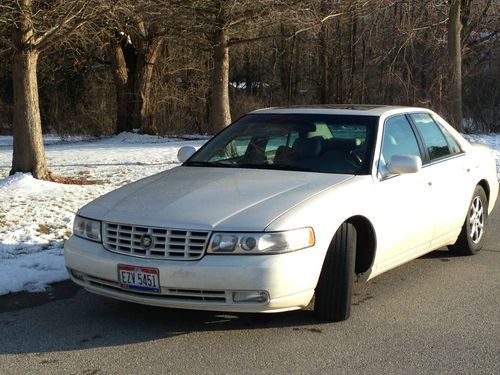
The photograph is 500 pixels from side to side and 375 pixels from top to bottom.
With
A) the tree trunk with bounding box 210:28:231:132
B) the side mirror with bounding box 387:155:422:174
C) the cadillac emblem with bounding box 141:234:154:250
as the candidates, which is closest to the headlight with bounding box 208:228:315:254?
the cadillac emblem with bounding box 141:234:154:250

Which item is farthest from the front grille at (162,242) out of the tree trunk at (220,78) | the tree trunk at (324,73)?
the tree trunk at (324,73)

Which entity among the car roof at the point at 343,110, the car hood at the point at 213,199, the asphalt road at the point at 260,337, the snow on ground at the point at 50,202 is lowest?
the asphalt road at the point at 260,337

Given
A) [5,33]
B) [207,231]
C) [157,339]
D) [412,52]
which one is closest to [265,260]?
[207,231]

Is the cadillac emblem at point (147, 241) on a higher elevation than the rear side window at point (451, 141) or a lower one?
lower

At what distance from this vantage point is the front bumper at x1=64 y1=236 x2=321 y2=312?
4258mm

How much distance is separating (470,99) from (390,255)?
23.7 metres

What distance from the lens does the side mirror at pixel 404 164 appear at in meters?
5.28

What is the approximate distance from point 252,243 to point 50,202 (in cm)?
607

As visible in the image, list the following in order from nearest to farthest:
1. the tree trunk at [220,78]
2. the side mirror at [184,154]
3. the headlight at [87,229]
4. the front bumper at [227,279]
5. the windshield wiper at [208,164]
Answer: the front bumper at [227,279] < the headlight at [87,229] < the windshield wiper at [208,164] < the side mirror at [184,154] < the tree trunk at [220,78]

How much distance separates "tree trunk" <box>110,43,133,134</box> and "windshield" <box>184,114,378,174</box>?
19.7 metres

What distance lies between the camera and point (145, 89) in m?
25.6

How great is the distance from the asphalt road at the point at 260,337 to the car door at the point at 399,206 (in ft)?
1.32

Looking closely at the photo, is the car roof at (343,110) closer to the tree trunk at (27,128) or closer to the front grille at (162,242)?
the front grille at (162,242)

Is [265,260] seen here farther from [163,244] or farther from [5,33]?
[5,33]
